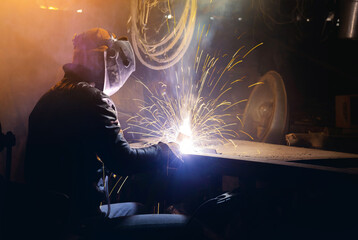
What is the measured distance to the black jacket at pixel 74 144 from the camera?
1.40 meters

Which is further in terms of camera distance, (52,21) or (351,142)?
(351,142)

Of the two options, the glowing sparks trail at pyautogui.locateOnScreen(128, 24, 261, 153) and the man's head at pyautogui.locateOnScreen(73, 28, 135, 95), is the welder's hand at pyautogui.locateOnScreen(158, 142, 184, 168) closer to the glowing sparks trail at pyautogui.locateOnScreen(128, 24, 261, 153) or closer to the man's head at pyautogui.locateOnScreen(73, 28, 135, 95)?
the man's head at pyautogui.locateOnScreen(73, 28, 135, 95)

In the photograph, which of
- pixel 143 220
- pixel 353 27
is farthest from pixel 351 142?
pixel 143 220

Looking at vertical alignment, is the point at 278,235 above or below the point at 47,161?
below

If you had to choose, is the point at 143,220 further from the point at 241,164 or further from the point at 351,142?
the point at 351,142

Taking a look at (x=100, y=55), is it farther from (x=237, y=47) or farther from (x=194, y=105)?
(x=237, y=47)

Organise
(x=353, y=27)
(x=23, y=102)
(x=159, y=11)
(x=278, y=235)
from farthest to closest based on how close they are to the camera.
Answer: (x=159, y=11) < (x=353, y=27) < (x=23, y=102) < (x=278, y=235)

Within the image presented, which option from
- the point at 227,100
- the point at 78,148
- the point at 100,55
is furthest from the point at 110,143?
the point at 227,100

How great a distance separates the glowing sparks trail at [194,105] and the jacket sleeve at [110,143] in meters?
1.84

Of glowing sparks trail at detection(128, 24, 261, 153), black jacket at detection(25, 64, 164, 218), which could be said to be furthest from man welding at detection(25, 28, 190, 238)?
glowing sparks trail at detection(128, 24, 261, 153)

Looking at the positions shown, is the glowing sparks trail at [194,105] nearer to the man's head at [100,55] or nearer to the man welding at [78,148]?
the man's head at [100,55]

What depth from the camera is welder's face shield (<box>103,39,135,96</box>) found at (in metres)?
1.77

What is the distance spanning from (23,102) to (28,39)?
0.67 metres

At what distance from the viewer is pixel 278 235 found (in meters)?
1.74
